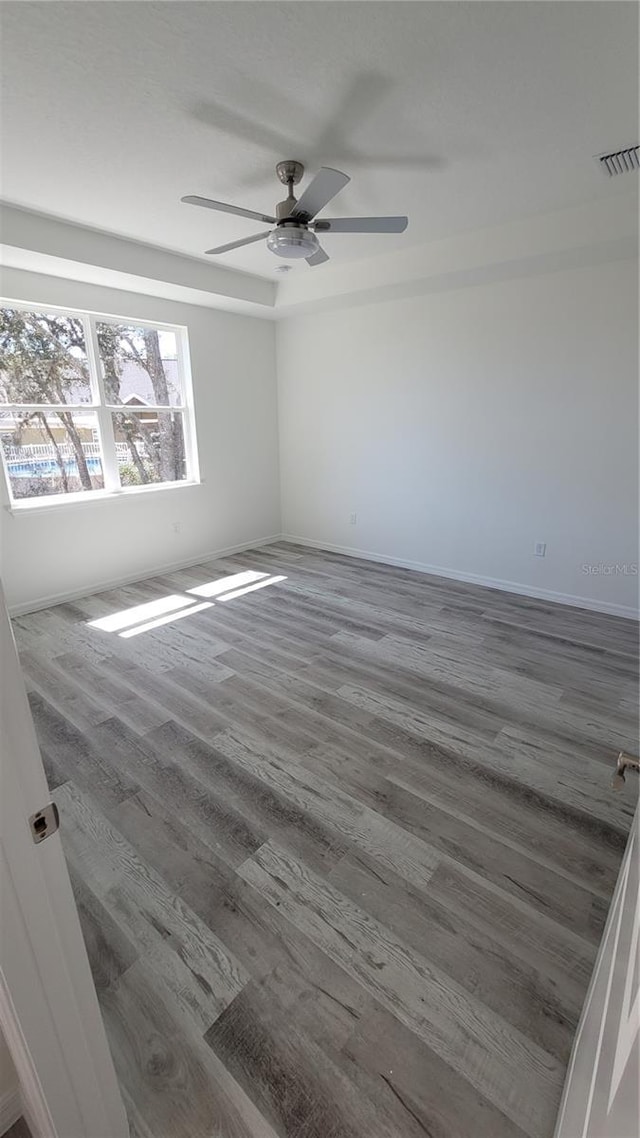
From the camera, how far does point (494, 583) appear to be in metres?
4.32

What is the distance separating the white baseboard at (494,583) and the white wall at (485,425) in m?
0.02

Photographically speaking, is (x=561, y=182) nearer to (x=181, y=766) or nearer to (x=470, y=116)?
(x=470, y=116)

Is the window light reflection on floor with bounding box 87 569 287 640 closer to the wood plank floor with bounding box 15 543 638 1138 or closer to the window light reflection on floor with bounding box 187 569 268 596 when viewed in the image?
the window light reflection on floor with bounding box 187 569 268 596

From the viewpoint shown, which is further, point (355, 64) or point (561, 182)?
point (561, 182)

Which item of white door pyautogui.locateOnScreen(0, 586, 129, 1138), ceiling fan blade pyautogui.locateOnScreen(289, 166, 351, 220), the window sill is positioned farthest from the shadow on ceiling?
the window sill

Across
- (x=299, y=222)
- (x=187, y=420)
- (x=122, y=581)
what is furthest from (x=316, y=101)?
(x=122, y=581)

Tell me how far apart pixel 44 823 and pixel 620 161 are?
360 centimetres

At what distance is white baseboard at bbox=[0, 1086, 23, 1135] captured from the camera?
0.99 m

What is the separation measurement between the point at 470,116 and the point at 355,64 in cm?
62

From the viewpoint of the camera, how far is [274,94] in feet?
6.31

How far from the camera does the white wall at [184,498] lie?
3762 mm

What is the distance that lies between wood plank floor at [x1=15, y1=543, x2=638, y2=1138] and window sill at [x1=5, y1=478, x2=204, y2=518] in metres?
1.04

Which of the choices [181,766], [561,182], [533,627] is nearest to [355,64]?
[561,182]

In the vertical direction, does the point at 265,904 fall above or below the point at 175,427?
below
